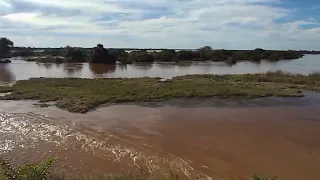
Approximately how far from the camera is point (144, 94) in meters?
22.1

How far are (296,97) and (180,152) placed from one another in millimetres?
14255

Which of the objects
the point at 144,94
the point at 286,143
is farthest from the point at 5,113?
the point at 286,143

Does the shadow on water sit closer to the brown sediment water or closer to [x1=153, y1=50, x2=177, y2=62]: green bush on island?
the brown sediment water

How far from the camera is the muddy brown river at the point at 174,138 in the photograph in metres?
10.0

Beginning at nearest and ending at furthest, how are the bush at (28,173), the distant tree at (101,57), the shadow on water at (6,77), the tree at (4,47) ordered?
the bush at (28,173)
the shadow on water at (6,77)
the distant tree at (101,57)
the tree at (4,47)

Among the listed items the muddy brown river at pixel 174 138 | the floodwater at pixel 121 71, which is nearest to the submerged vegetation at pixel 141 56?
the floodwater at pixel 121 71

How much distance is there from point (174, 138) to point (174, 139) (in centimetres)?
13

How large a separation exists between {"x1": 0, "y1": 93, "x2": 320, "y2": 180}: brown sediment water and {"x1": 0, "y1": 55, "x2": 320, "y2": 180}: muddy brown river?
0.03 m

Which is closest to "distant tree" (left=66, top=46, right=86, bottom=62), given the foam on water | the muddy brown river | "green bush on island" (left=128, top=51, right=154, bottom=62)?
"green bush on island" (left=128, top=51, right=154, bottom=62)

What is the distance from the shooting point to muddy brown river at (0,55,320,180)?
1003 centimetres

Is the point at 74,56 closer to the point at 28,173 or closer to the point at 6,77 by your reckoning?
the point at 6,77

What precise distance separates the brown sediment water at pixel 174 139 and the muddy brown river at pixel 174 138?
1.2 inches

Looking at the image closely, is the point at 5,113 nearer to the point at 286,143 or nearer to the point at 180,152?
the point at 180,152

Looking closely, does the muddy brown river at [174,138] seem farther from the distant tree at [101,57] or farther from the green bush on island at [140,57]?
the green bush on island at [140,57]
